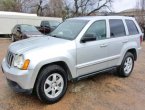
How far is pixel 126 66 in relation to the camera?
6.06 m

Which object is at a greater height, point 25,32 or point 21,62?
point 25,32

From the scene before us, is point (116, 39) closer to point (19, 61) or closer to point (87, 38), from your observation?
point (87, 38)

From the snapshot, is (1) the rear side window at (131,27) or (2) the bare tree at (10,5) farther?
(2) the bare tree at (10,5)

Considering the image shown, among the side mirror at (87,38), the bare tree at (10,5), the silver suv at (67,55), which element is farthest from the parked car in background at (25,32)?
the bare tree at (10,5)

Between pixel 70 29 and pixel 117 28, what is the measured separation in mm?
1443

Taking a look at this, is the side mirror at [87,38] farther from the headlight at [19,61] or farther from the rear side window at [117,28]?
the headlight at [19,61]

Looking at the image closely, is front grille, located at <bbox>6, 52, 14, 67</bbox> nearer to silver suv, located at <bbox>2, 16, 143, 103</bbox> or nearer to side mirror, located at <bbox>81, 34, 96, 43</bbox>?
silver suv, located at <bbox>2, 16, 143, 103</bbox>

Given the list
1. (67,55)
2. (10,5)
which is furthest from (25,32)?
(10,5)

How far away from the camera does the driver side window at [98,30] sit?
4.86 metres

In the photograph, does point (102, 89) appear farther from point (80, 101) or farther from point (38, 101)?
point (38, 101)

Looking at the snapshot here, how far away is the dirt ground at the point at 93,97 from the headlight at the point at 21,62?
2.90ft

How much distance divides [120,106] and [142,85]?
159 cm

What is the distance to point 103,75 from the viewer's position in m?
6.16

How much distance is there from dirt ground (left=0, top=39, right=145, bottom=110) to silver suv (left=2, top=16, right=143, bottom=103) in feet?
0.96
